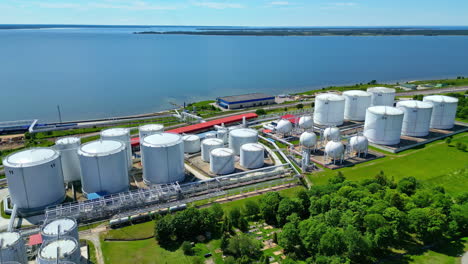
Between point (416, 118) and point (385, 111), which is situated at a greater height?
point (385, 111)

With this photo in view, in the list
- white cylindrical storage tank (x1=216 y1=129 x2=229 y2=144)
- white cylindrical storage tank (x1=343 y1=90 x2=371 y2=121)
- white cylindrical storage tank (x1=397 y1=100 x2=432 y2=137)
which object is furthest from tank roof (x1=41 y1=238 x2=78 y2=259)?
white cylindrical storage tank (x1=343 y1=90 x2=371 y2=121)

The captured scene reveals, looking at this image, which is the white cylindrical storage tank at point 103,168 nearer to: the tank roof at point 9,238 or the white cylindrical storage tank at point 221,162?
the tank roof at point 9,238

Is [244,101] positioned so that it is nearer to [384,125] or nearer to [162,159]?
[384,125]

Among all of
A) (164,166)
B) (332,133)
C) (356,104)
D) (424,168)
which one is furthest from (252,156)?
(356,104)

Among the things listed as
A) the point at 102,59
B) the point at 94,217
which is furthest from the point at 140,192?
the point at 102,59

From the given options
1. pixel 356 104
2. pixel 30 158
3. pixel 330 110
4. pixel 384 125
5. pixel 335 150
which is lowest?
pixel 335 150
